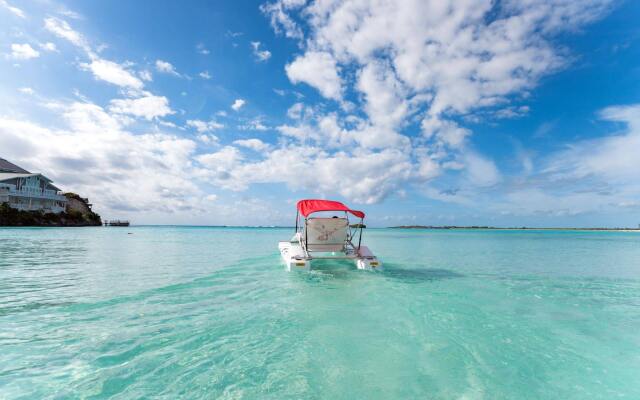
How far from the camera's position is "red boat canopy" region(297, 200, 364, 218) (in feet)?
43.2

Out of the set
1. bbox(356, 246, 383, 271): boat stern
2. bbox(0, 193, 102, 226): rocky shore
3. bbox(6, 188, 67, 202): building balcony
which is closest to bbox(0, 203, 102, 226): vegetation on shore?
bbox(0, 193, 102, 226): rocky shore

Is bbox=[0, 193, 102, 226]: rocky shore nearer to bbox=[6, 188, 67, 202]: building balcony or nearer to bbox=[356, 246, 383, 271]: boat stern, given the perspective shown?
bbox=[6, 188, 67, 202]: building balcony

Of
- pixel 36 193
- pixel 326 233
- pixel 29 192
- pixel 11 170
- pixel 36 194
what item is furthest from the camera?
pixel 11 170

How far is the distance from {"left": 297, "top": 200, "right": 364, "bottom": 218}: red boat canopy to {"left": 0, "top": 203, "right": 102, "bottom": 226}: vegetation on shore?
2654 inches

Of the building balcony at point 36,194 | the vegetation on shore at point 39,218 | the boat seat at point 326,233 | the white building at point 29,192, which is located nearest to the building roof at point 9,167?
the white building at point 29,192

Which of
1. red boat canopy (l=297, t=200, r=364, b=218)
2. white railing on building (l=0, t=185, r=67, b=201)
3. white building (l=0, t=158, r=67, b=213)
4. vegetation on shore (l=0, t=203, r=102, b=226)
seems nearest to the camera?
red boat canopy (l=297, t=200, r=364, b=218)

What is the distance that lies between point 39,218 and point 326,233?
2857 inches

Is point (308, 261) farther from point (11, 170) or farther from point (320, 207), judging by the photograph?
point (11, 170)

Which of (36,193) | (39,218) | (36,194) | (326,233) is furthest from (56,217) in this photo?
(326,233)

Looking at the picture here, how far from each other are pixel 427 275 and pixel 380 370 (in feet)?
30.4

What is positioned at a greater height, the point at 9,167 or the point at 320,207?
the point at 9,167

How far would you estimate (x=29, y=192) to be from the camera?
187 feet

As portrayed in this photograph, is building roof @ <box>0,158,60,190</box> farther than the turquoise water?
Yes

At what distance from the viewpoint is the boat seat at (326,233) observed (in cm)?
1418
